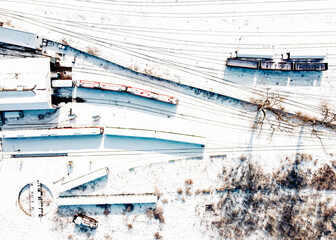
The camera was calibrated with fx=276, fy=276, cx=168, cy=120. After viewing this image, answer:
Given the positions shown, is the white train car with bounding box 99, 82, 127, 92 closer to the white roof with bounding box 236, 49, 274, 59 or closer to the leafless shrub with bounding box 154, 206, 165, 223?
the white roof with bounding box 236, 49, 274, 59

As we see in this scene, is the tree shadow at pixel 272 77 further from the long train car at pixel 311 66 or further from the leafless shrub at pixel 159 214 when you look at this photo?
the leafless shrub at pixel 159 214

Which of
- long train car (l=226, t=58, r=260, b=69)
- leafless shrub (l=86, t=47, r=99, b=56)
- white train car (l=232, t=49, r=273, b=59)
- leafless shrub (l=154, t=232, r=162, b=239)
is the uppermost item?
white train car (l=232, t=49, r=273, b=59)

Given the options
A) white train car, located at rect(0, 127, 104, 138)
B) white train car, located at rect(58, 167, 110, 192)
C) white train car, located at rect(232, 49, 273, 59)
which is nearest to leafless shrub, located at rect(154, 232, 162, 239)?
white train car, located at rect(58, 167, 110, 192)

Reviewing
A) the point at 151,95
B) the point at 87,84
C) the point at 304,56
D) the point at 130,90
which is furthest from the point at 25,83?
the point at 304,56

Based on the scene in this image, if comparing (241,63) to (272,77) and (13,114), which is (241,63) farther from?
(13,114)

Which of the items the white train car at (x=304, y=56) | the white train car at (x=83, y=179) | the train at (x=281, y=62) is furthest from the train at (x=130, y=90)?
the white train car at (x=304, y=56)

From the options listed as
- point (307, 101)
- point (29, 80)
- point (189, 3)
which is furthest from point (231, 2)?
point (29, 80)

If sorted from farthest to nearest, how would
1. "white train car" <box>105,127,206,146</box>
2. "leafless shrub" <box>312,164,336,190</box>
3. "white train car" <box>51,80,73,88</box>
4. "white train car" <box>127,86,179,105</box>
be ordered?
"leafless shrub" <box>312,164,336,190</box>
"white train car" <box>105,127,206,146</box>
"white train car" <box>127,86,179,105</box>
"white train car" <box>51,80,73,88</box>
